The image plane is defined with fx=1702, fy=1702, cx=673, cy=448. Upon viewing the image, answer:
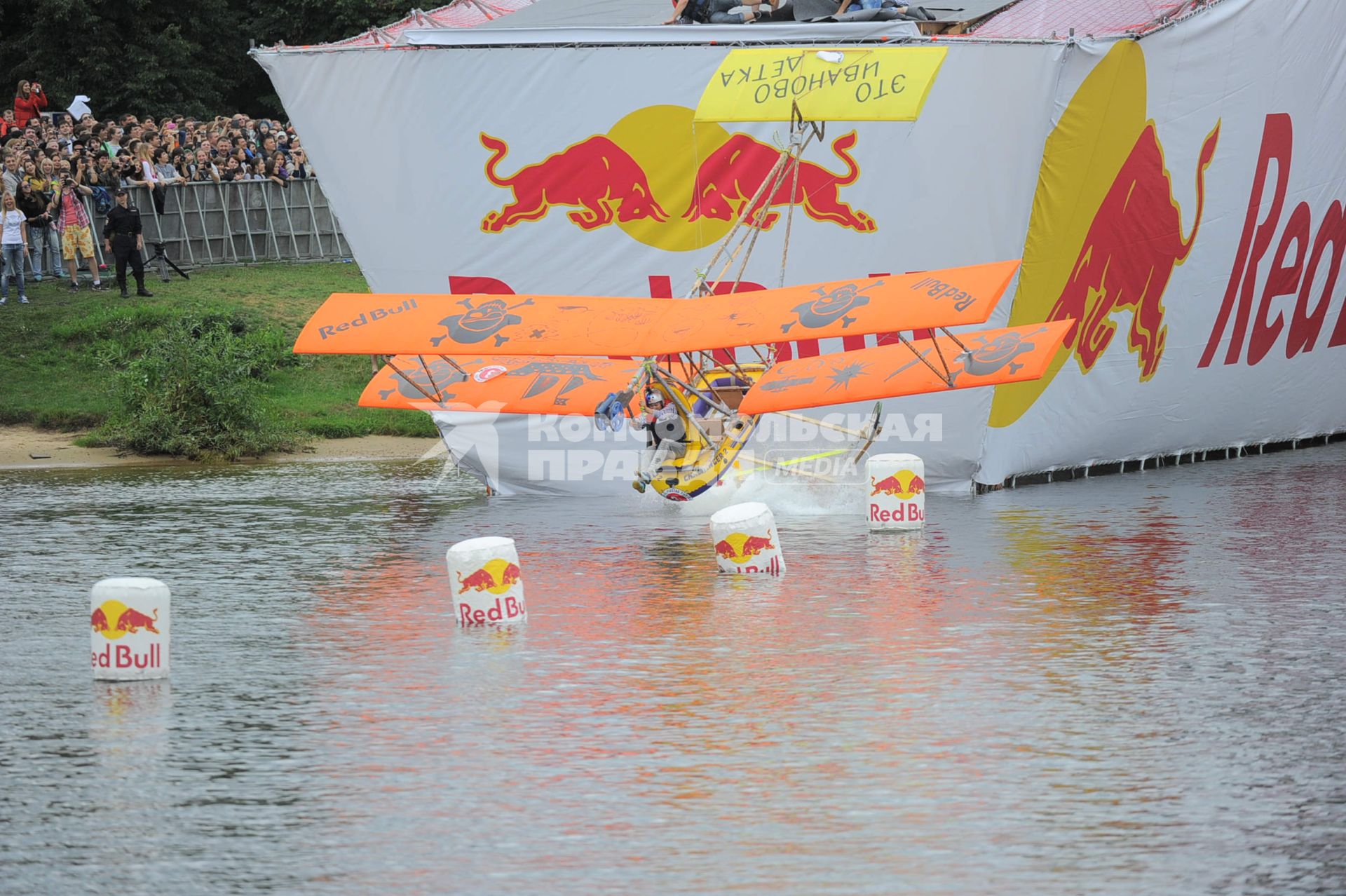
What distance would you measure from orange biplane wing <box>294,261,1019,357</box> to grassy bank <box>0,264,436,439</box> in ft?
33.7

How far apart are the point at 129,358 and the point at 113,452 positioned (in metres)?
3.28

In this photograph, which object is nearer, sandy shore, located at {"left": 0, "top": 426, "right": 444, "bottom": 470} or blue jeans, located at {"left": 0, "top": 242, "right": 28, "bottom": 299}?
sandy shore, located at {"left": 0, "top": 426, "right": 444, "bottom": 470}

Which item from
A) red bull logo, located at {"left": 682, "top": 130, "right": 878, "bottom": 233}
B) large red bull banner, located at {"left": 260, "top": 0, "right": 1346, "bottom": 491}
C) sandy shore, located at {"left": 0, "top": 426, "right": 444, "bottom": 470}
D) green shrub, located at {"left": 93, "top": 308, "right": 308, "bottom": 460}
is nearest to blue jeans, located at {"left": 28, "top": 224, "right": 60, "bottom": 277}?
sandy shore, located at {"left": 0, "top": 426, "right": 444, "bottom": 470}

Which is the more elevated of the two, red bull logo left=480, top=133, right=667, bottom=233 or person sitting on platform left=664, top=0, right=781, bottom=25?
person sitting on platform left=664, top=0, right=781, bottom=25

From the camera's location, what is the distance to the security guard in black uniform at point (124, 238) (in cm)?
2942

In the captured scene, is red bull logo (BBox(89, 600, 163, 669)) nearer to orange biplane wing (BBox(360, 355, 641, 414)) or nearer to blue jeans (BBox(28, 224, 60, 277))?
orange biplane wing (BBox(360, 355, 641, 414))

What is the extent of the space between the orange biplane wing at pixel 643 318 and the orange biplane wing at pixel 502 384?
1.00m

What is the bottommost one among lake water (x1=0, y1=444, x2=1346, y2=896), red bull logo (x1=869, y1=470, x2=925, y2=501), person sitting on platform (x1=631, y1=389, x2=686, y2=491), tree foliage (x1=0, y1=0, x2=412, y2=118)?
lake water (x1=0, y1=444, x2=1346, y2=896)

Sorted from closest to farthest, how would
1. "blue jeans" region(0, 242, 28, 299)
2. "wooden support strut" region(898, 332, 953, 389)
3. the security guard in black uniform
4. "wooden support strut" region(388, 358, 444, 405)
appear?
"wooden support strut" region(898, 332, 953, 389) → "wooden support strut" region(388, 358, 444, 405) → the security guard in black uniform → "blue jeans" region(0, 242, 28, 299)

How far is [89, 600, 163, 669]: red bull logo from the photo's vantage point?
11.7 m

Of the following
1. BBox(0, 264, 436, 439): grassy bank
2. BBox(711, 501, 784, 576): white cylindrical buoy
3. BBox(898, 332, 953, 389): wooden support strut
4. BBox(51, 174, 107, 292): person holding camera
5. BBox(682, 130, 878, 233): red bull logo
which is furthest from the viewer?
BBox(51, 174, 107, 292): person holding camera

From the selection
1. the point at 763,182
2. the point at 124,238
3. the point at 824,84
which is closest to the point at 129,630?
the point at 824,84

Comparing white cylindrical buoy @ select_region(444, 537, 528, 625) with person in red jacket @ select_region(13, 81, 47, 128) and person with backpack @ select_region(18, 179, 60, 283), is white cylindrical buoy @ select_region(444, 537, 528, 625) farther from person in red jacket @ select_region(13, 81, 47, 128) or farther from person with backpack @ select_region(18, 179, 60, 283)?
person in red jacket @ select_region(13, 81, 47, 128)

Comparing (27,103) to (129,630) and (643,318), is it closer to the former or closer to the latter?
(643,318)
